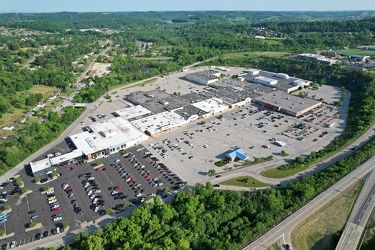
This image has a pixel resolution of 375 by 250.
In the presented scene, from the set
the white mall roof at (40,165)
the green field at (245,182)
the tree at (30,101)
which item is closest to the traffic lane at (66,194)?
the white mall roof at (40,165)

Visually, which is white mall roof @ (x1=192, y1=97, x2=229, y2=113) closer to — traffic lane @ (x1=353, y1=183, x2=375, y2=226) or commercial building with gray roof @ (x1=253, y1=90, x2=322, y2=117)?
commercial building with gray roof @ (x1=253, y1=90, x2=322, y2=117)

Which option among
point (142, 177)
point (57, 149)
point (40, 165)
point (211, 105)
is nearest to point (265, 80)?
point (211, 105)

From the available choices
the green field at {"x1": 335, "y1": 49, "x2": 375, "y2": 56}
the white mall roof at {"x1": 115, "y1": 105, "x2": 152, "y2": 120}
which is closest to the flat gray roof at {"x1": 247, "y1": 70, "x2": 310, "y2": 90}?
the white mall roof at {"x1": 115, "y1": 105, "x2": 152, "y2": 120}

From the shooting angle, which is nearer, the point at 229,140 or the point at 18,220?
the point at 18,220

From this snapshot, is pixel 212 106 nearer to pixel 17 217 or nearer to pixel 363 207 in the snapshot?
pixel 363 207

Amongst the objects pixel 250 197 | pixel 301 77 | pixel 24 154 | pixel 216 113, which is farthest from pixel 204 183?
pixel 301 77

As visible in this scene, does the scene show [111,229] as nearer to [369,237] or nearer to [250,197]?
[250,197]
